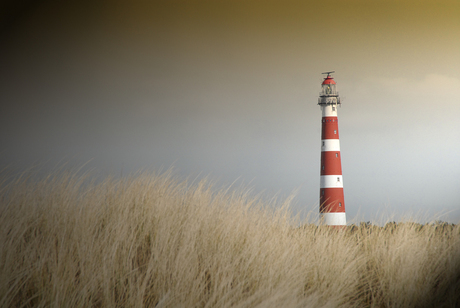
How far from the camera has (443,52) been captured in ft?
19.7

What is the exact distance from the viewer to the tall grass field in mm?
1753

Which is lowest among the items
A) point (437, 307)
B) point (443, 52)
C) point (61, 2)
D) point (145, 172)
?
point (437, 307)

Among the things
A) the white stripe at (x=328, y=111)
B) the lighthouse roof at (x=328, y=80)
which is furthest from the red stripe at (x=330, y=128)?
the lighthouse roof at (x=328, y=80)

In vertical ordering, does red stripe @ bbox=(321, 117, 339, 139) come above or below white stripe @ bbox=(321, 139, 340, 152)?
above

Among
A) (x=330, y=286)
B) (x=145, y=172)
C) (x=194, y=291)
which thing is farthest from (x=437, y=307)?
(x=145, y=172)

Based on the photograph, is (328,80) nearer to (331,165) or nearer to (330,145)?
(330,145)

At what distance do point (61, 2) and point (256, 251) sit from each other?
Result: 5177mm

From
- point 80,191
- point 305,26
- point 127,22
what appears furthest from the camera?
point 305,26

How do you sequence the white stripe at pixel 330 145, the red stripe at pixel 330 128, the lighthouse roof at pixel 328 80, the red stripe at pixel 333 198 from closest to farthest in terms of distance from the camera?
the red stripe at pixel 333 198
the white stripe at pixel 330 145
the red stripe at pixel 330 128
the lighthouse roof at pixel 328 80

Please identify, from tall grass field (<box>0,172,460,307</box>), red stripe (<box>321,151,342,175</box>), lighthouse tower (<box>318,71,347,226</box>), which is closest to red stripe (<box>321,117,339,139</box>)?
lighthouse tower (<box>318,71,347,226</box>)

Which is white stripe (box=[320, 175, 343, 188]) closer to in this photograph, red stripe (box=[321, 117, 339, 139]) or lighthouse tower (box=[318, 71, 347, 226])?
lighthouse tower (box=[318, 71, 347, 226])

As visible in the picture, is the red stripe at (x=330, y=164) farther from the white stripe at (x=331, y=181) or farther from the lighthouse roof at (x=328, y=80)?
the lighthouse roof at (x=328, y=80)

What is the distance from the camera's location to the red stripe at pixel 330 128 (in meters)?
8.75

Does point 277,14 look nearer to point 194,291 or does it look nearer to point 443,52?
point 443,52
